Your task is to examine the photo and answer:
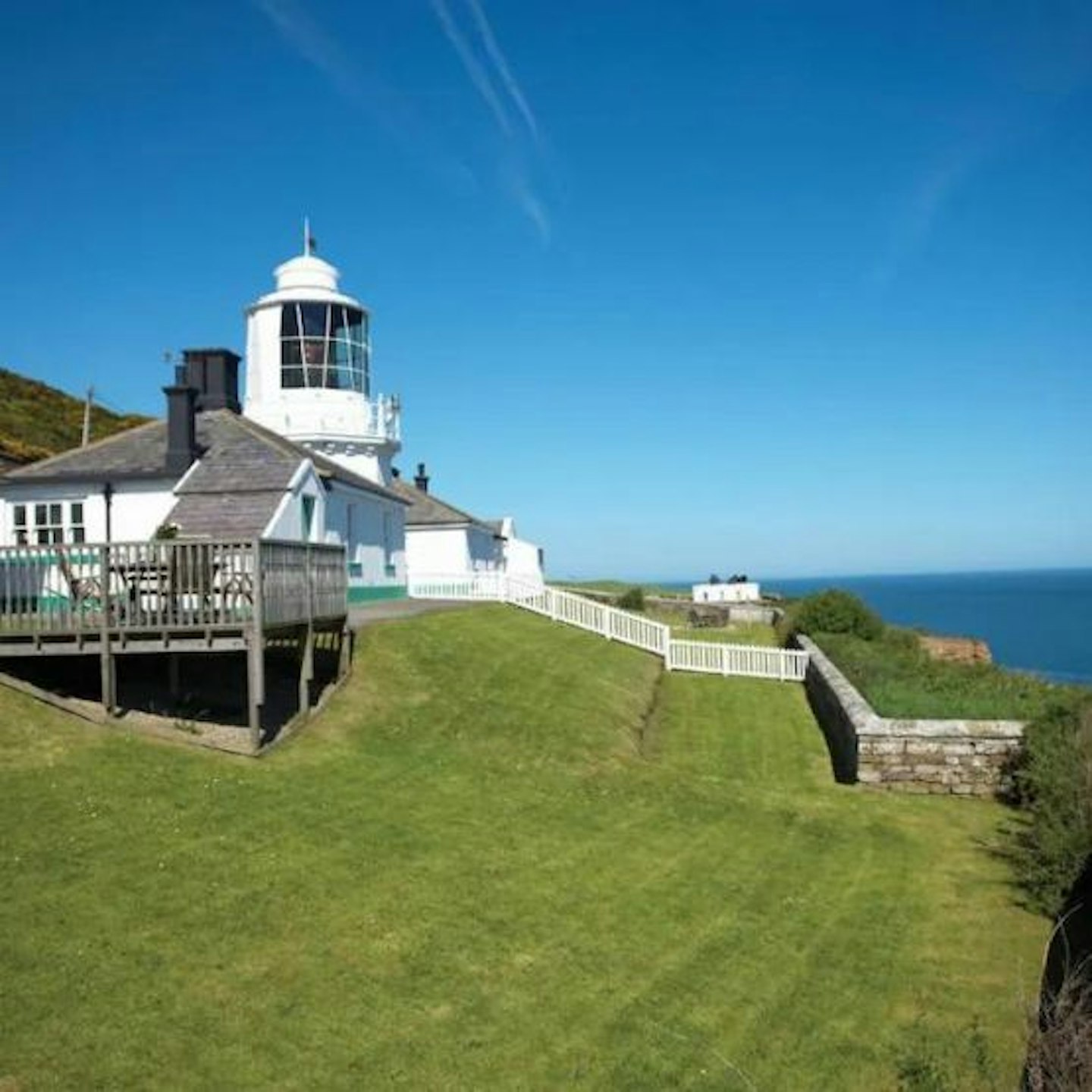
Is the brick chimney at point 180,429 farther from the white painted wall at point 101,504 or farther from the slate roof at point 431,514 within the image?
the slate roof at point 431,514

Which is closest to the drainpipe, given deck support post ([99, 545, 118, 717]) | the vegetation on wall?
deck support post ([99, 545, 118, 717])

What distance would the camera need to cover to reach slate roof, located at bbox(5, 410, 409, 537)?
2258cm

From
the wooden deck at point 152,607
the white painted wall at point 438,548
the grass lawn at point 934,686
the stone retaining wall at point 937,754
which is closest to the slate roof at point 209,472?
the wooden deck at point 152,607

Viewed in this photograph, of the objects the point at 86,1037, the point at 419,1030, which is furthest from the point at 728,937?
the point at 86,1037

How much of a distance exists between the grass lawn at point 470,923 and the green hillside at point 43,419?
30163mm

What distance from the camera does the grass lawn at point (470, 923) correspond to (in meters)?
8.18

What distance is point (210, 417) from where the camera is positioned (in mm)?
27359

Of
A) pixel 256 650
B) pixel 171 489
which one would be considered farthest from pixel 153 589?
pixel 171 489

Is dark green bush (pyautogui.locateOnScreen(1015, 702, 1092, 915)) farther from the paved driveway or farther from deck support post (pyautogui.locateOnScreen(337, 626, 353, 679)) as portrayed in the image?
the paved driveway

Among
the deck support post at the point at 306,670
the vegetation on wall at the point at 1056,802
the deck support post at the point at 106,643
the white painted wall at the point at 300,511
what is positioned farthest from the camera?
the white painted wall at the point at 300,511

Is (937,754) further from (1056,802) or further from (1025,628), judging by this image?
(1025,628)

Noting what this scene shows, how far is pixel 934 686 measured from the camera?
24.2 meters

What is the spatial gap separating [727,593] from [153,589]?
164 ft

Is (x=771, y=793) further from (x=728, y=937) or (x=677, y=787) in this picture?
(x=728, y=937)
